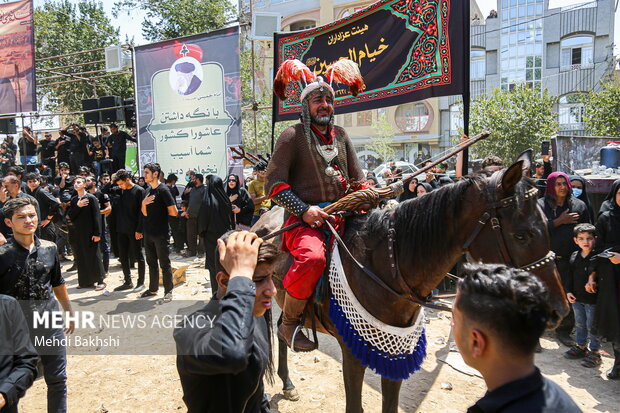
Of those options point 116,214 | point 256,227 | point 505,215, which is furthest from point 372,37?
point 116,214

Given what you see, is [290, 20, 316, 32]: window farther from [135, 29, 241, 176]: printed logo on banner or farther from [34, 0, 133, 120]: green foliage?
[135, 29, 241, 176]: printed logo on banner

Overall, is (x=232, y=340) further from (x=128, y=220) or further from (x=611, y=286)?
(x=128, y=220)

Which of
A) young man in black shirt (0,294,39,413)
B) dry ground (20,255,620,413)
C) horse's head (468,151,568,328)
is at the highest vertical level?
horse's head (468,151,568,328)

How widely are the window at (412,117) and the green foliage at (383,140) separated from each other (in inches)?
44.1

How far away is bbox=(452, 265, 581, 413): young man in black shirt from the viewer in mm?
1295

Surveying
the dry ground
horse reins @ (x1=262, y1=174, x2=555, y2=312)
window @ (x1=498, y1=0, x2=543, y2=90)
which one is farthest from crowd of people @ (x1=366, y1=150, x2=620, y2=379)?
window @ (x1=498, y1=0, x2=543, y2=90)

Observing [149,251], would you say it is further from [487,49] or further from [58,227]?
[487,49]

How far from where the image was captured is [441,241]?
116 inches

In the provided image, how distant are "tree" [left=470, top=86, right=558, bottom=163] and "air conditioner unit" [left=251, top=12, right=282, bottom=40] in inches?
736

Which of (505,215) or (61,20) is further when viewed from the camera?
(61,20)

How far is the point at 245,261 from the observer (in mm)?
1609

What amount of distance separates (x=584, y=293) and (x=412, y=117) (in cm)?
3570

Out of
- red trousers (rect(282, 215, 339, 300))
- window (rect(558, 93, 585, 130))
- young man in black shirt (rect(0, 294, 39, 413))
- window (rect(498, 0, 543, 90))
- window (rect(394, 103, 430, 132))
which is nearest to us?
young man in black shirt (rect(0, 294, 39, 413))

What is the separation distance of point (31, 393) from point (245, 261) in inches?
173
